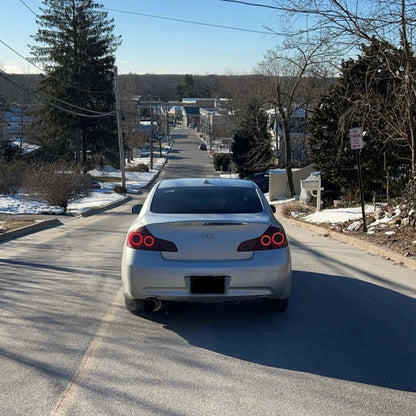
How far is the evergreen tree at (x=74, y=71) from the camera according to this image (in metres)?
53.4

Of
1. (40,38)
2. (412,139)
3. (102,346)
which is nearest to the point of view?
(102,346)

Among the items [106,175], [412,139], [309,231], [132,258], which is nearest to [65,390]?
[132,258]

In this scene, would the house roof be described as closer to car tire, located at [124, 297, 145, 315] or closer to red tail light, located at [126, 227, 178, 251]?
car tire, located at [124, 297, 145, 315]

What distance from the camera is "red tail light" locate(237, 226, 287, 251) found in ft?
17.8

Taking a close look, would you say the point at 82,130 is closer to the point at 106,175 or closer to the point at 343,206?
the point at 106,175

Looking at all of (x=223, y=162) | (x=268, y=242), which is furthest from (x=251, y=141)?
(x=268, y=242)

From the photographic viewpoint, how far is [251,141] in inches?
2168

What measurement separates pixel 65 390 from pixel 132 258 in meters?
1.75

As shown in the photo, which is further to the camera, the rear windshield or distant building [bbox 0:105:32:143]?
distant building [bbox 0:105:32:143]

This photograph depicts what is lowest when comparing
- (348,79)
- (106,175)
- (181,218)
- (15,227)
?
(106,175)

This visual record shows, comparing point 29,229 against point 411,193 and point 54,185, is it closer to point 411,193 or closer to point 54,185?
point 411,193

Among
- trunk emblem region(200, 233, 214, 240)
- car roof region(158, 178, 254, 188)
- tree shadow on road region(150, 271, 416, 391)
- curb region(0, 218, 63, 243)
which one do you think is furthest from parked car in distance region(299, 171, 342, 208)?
trunk emblem region(200, 233, 214, 240)

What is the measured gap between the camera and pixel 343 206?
21391mm

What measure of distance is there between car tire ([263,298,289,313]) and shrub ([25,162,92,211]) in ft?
72.8
